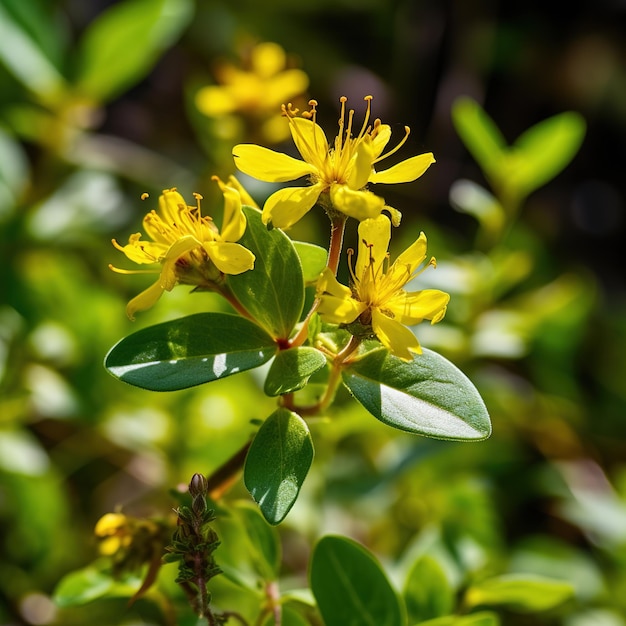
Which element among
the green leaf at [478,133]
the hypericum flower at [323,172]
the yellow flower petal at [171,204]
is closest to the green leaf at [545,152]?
the green leaf at [478,133]

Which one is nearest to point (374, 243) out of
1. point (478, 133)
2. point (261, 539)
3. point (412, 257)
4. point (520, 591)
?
point (412, 257)

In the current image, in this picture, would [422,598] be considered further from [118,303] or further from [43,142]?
[43,142]

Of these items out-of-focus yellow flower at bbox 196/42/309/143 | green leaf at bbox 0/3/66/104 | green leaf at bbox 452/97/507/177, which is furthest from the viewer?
green leaf at bbox 0/3/66/104

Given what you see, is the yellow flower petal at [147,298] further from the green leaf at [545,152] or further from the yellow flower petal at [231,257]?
the green leaf at [545,152]

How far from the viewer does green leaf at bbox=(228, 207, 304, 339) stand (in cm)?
67

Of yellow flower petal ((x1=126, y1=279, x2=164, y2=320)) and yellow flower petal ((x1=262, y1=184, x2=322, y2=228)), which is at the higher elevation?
yellow flower petal ((x1=262, y1=184, x2=322, y2=228))

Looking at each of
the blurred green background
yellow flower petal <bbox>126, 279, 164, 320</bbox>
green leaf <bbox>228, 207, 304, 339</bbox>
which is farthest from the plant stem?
the blurred green background

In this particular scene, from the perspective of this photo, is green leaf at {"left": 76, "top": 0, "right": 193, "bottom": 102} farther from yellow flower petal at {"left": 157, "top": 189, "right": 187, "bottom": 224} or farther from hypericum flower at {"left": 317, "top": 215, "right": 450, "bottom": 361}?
hypericum flower at {"left": 317, "top": 215, "right": 450, "bottom": 361}

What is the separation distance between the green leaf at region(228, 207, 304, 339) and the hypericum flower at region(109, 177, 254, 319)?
17 mm

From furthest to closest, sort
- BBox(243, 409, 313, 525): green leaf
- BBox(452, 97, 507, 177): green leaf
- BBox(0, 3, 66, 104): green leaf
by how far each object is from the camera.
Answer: BBox(0, 3, 66, 104): green leaf, BBox(452, 97, 507, 177): green leaf, BBox(243, 409, 313, 525): green leaf

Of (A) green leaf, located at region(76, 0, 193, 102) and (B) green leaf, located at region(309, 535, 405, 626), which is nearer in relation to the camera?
(B) green leaf, located at region(309, 535, 405, 626)

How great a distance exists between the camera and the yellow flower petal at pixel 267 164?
2.19 ft

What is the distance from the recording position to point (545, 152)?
50.6 inches

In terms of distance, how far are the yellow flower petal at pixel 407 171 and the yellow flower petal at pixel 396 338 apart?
0.12 metres
